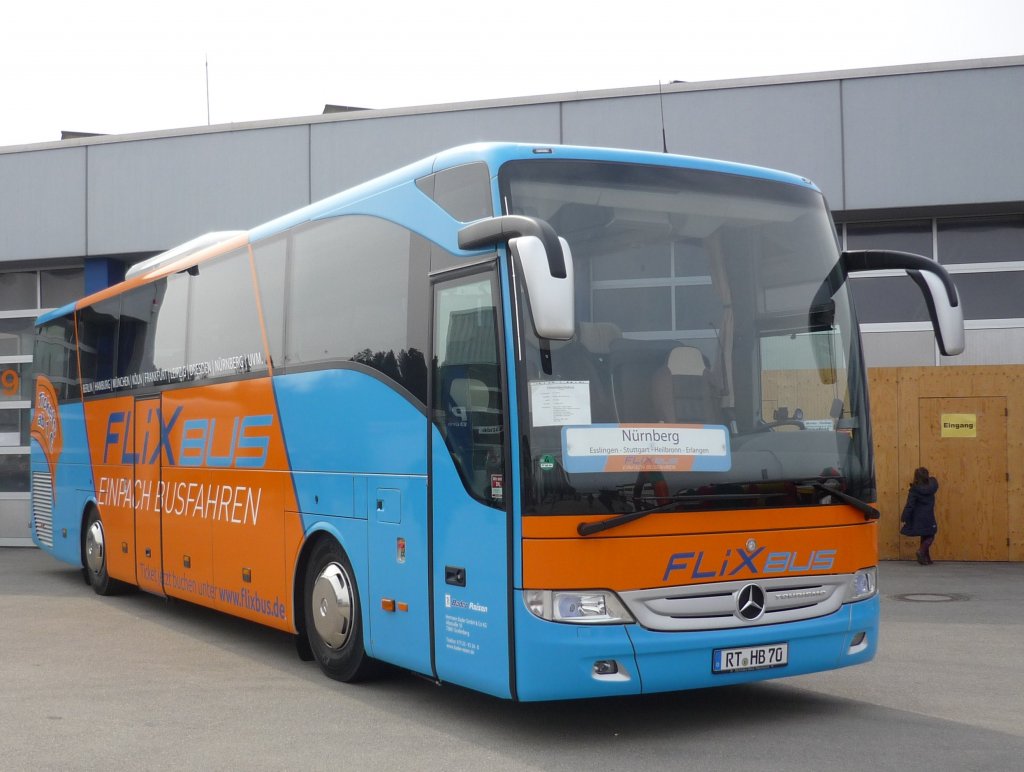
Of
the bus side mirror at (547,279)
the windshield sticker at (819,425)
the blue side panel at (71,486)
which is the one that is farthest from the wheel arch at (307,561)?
the blue side panel at (71,486)

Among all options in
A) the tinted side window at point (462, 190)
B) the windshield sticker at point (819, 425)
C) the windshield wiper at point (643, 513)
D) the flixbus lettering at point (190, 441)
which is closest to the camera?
the windshield wiper at point (643, 513)

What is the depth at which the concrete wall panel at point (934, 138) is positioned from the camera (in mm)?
16750

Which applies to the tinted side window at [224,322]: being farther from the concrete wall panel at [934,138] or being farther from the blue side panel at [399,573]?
the concrete wall panel at [934,138]

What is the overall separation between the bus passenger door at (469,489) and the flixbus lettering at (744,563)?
93 centimetres

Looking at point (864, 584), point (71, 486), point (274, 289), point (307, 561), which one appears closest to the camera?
point (864, 584)

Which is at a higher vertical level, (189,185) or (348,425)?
(189,185)

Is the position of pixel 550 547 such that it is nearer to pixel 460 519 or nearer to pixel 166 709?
pixel 460 519

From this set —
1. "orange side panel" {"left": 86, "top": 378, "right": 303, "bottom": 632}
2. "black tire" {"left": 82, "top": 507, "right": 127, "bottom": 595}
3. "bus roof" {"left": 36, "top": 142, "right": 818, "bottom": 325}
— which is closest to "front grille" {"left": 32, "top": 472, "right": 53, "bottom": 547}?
"black tire" {"left": 82, "top": 507, "right": 127, "bottom": 595}

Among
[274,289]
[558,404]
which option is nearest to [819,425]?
[558,404]

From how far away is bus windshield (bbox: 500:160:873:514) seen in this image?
20.7ft

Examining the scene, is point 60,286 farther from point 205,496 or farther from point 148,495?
point 205,496

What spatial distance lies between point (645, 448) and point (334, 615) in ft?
9.50

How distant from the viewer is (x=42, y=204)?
2047 centimetres

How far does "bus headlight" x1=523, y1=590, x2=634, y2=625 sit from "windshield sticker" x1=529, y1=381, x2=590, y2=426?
85 cm
